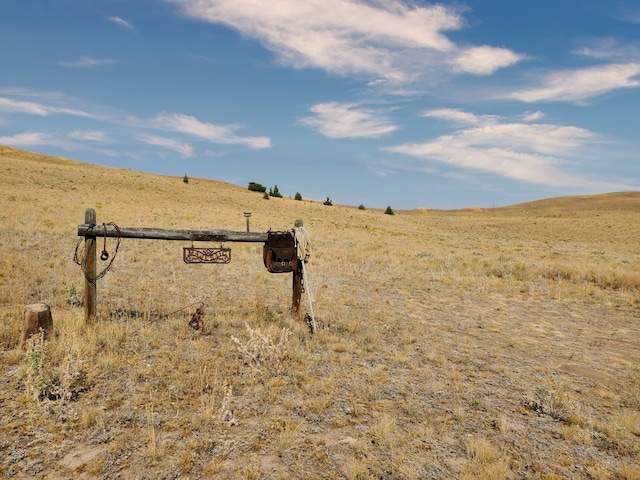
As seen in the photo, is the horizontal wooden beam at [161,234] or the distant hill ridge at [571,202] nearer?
the horizontal wooden beam at [161,234]

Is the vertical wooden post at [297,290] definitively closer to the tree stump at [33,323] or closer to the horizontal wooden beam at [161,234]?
the horizontal wooden beam at [161,234]

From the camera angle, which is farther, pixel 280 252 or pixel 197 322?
pixel 280 252

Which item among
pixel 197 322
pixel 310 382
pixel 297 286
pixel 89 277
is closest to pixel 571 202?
pixel 297 286

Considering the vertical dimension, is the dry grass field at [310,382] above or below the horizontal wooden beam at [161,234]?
below

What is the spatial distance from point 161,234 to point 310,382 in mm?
4439

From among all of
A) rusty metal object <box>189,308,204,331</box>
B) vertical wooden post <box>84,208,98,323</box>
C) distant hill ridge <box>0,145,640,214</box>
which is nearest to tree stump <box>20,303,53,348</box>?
vertical wooden post <box>84,208,98,323</box>

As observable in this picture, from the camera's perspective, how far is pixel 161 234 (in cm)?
805

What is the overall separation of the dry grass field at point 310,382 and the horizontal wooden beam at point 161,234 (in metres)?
1.78

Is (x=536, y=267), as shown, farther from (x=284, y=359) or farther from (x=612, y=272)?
(x=284, y=359)

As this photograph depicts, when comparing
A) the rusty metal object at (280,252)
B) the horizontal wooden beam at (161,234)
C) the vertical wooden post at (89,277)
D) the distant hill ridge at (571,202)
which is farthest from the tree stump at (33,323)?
the distant hill ridge at (571,202)

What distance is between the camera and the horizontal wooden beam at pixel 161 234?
760 cm

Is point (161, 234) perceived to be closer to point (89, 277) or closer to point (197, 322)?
point (89, 277)

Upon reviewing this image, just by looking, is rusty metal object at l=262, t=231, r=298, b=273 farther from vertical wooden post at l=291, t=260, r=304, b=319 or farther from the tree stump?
the tree stump

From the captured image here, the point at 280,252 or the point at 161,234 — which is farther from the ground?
the point at 161,234
